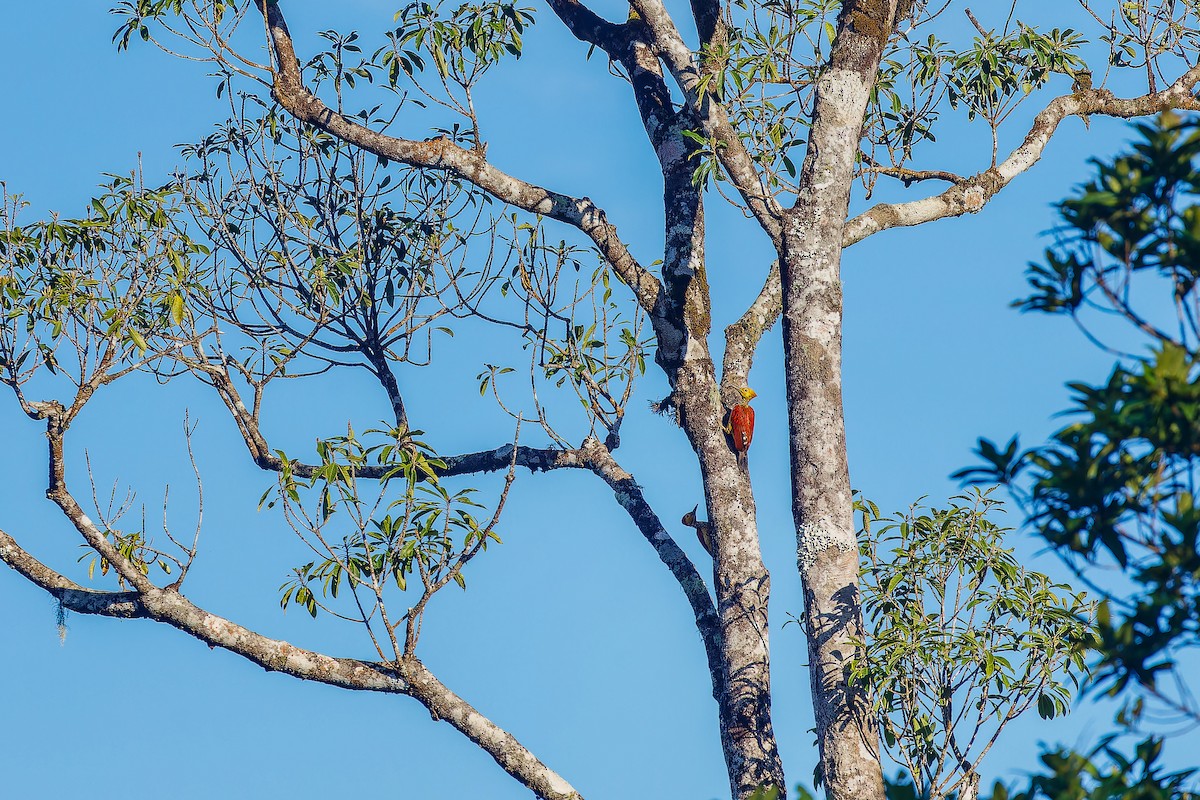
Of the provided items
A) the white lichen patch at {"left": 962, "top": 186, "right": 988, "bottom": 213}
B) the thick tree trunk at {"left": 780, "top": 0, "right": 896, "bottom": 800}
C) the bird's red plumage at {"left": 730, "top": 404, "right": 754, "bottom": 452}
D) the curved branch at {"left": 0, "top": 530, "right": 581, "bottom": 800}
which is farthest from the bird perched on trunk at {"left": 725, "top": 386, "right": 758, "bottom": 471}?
the white lichen patch at {"left": 962, "top": 186, "right": 988, "bottom": 213}

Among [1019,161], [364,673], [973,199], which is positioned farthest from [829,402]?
[1019,161]

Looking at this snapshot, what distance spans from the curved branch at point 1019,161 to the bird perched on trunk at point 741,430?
1130 mm

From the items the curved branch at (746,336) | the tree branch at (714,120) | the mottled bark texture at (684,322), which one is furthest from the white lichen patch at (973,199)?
the tree branch at (714,120)

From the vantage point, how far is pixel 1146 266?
340 cm

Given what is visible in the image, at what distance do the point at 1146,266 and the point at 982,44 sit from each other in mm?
5576

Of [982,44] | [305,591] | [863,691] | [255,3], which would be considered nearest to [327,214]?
[255,3]

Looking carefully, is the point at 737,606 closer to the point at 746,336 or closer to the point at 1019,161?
the point at 746,336

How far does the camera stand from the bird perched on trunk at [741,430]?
23.1ft

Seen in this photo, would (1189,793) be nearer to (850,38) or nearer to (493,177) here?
(850,38)

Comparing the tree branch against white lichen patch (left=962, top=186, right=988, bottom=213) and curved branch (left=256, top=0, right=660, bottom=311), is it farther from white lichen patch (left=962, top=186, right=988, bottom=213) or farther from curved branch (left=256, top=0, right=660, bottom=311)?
white lichen patch (left=962, top=186, right=988, bottom=213)

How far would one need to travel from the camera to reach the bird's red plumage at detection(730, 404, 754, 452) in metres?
7.05

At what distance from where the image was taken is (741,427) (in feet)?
23.1

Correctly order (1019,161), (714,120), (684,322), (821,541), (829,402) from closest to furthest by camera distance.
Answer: (821,541), (829,402), (714,120), (684,322), (1019,161)

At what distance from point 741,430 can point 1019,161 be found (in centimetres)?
313
